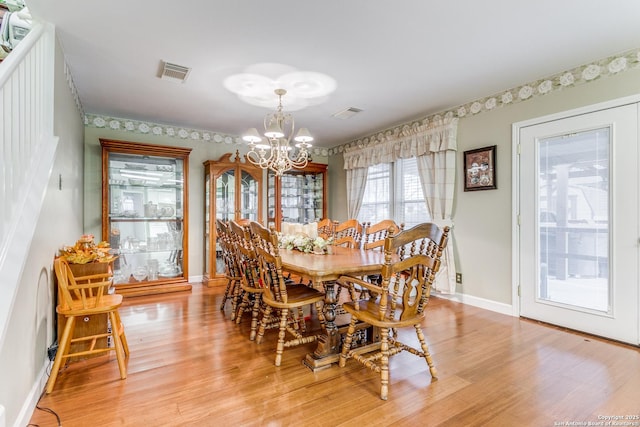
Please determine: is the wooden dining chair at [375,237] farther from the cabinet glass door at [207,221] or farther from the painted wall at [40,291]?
the cabinet glass door at [207,221]

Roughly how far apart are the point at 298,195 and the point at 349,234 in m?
2.30

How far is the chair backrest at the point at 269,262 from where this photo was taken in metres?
2.21

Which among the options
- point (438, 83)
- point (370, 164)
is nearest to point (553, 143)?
point (438, 83)

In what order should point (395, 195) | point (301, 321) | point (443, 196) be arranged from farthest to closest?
point (395, 195), point (443, 196), point (301, 321)

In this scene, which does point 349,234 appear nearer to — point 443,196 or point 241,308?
point 443,196

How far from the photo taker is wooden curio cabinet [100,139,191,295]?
169 inches

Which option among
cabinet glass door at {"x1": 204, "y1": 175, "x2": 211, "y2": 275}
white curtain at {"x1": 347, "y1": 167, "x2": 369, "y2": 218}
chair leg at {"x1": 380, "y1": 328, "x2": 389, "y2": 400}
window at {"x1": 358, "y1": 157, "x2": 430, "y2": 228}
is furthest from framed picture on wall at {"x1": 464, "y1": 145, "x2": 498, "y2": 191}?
cabinet glass door at {"x1": 204, "y1": 175, "x2": 211, "y2": 275}

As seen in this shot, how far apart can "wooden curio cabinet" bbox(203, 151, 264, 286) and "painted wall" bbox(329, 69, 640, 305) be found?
10.0 ft

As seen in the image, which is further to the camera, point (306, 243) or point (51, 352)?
point (306, 243)

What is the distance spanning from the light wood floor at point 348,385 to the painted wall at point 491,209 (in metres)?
0.85

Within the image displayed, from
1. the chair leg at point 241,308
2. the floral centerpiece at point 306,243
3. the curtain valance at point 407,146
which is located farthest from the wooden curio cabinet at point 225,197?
the floral centerpiece at point 306,243

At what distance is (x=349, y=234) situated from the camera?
3.80m

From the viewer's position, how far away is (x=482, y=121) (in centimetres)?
371

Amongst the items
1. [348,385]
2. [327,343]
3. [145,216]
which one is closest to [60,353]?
[327,343]
